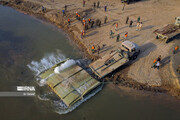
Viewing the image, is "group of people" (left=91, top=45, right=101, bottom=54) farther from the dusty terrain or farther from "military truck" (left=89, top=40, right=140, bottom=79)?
"military truck" (left=89, top=40, right=140, bottom=79)

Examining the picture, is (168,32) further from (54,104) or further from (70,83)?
(54,104)

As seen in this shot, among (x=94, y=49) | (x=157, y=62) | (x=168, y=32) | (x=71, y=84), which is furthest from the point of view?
(x=168, y=32)

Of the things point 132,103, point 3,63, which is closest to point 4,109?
point 3,63

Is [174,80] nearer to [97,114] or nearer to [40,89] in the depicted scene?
[97,114]

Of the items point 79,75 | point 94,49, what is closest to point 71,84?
point 79,75

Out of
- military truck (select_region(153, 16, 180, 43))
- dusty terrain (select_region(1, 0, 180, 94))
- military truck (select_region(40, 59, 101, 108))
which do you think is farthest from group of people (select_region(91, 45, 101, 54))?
military truck (select_region(153, 16, 180, 43))

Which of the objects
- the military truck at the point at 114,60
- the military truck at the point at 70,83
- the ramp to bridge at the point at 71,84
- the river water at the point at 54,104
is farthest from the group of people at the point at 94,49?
the ramp to bridge at the point at 71,84
